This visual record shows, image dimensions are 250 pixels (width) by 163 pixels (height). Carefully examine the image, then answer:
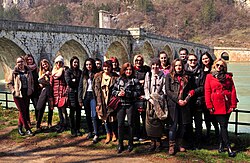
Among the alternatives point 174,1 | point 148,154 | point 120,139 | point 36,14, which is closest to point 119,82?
point 120,139

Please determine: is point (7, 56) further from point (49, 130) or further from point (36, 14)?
point (36, 14)

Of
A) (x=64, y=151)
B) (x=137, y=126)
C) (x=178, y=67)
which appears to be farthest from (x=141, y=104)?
(x=64, y=151)

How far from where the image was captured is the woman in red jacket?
4.89 metres

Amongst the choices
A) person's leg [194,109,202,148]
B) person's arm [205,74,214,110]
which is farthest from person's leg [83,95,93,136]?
person's arm [205,74,214,110]

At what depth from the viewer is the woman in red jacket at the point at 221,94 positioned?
4.89 metres

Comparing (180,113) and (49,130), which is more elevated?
(180,113)

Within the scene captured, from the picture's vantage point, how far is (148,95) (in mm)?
5156

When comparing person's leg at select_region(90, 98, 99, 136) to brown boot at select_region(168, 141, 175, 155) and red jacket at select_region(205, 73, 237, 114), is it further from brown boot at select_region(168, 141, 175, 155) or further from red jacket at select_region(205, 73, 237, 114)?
red jacket at select_region(205, 73, 237, 114)

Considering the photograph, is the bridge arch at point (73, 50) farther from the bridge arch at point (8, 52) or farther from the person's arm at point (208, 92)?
the person's arm at point (208, 92)

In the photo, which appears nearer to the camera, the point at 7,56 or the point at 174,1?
the point at 7,56

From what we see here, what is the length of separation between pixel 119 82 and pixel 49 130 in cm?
224

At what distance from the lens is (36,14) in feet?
353

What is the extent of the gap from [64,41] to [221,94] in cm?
1674

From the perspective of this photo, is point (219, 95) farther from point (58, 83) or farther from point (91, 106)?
point (58, 83)
